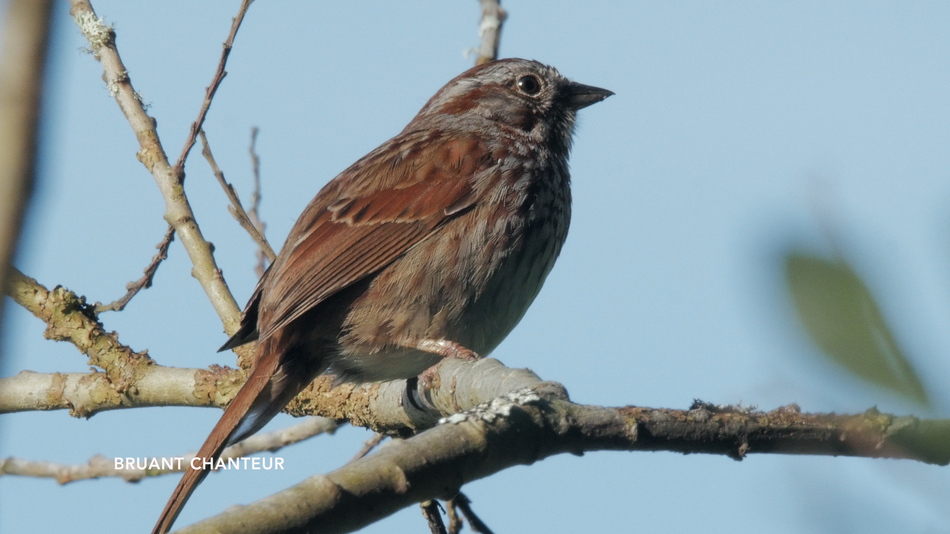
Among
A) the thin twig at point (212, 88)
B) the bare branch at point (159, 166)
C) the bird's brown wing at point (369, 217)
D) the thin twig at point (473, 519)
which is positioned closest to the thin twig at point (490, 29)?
the bird's brown wing at point (369, 217)

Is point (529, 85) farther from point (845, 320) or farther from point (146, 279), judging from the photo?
point (845, 320)

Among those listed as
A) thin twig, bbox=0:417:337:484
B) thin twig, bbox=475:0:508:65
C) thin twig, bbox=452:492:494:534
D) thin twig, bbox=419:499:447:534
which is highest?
thin twig, bbox=475:0:508:65

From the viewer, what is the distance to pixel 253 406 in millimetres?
3619

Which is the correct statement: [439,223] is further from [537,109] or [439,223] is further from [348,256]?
[537,109]

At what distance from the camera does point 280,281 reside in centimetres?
400

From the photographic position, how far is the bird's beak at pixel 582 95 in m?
5.12

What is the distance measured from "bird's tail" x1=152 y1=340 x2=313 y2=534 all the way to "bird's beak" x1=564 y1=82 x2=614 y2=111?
6.96ft

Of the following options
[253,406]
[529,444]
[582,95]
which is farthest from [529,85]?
[529,444]

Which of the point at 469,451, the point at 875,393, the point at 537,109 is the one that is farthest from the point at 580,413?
the point at 537,109

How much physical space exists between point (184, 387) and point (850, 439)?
3.24 metres

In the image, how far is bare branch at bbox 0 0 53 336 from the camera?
787mm

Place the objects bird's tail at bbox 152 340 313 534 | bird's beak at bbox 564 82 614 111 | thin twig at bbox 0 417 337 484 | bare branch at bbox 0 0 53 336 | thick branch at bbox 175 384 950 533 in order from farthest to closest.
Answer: bird's beak at bbox 564 82 614 111 → thin twig at bbox 0 417 337 484 → bird's tail at bbox 152 340 313 534 → thick branch at bbox 175 384 950 533 → bare branch at bbox 0 0 53 336

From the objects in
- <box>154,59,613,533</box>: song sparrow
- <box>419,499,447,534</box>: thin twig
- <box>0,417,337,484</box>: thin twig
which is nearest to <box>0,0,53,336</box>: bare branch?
<box>419,499,447,534</box>: thin twig

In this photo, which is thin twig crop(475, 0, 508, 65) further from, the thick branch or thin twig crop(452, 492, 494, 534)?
the thick branch
